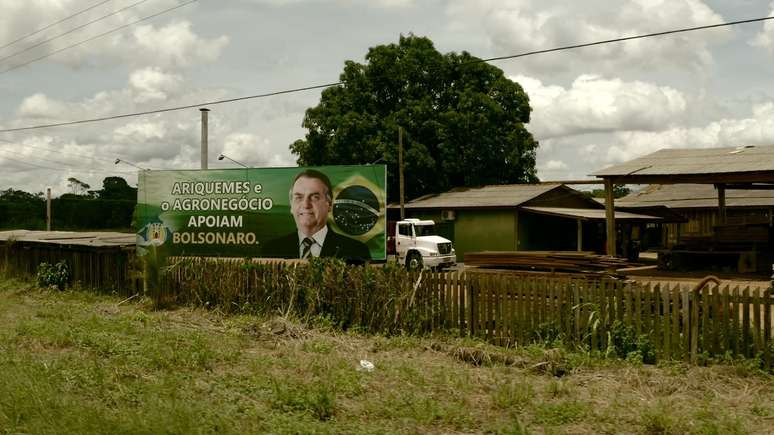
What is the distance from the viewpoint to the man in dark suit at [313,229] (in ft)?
57.2

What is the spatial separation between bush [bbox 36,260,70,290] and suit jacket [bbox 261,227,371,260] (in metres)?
5.11

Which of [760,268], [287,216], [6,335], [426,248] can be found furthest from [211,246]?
[760,268]

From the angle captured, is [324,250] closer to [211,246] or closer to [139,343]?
[211,246]

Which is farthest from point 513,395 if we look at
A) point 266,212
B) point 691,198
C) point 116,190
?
point 116,190

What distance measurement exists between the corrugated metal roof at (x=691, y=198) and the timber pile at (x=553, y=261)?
24.5 metres

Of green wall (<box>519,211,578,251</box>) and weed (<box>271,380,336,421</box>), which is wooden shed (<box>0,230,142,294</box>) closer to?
weed (<box>271,380,336,421</box>)

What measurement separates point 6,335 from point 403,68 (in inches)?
1165

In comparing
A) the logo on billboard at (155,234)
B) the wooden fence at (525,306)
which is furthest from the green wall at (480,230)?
the wooden fence at (525,306)

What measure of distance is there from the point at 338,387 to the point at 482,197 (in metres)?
26.2

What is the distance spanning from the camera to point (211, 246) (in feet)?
60.9

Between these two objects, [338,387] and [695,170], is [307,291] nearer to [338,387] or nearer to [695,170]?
[338,387]

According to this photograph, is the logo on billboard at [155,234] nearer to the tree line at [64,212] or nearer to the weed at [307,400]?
the weed at [307,400]

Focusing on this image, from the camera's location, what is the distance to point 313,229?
17.6m

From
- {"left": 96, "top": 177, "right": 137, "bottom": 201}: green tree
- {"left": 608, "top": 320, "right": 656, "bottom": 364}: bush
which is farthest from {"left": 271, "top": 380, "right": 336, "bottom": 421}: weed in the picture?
{"left": 96, "top": 177, "right": 137, "bottom": 201}: green tree
